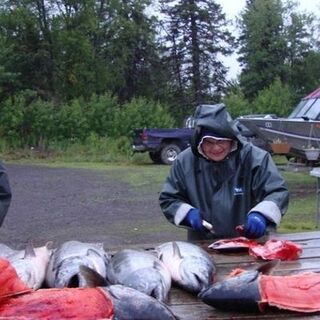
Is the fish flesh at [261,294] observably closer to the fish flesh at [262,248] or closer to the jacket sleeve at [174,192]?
the fish flesh at [262,248]

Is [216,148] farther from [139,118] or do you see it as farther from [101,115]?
[101,115]

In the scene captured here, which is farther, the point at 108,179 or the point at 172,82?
the point at 172,82

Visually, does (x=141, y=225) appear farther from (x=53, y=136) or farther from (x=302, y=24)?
(x=302, y=24)

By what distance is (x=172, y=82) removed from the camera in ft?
158

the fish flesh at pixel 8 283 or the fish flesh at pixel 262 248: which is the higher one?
the fish flesh at pixel 8 283

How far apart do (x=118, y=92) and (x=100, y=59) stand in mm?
2881

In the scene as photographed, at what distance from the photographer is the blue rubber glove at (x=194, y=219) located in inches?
154

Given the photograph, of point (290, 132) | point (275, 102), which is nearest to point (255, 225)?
point (290, 132)

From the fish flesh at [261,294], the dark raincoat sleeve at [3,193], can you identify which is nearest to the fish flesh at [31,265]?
the dark raincoat sleeve at [3,193]

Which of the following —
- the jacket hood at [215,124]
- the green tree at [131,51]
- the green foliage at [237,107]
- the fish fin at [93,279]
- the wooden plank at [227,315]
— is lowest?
the wooden plank at [227,315]

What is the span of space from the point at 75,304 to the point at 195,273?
834mm

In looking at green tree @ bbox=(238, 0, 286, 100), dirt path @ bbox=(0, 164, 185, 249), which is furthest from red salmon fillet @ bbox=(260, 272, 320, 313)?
green tree @ bbox=(238, 0, 286, 100)

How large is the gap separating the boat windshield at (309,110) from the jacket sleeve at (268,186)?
42.0ft

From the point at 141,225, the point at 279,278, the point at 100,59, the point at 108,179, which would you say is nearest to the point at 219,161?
the point at 279,278
